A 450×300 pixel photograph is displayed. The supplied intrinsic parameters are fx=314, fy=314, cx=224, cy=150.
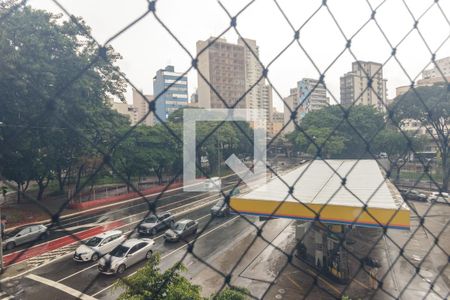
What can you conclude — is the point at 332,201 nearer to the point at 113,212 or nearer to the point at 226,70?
the point at 113,212

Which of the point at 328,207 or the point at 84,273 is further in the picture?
the point at 84,273

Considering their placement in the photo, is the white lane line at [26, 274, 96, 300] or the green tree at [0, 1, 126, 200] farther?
the green tree at [0, 1, 126, 200]

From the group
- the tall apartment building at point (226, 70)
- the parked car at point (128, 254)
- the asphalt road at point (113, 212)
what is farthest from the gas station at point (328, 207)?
the tall apartment building at point (226, 70)

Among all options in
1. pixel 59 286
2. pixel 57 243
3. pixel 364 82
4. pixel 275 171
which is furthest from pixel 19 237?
pixel 364 82

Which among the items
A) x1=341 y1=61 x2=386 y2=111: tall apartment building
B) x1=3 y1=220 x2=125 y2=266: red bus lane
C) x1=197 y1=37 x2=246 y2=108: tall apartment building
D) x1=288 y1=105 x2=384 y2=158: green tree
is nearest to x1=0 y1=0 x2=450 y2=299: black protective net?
x1=341 y1=61 x2=386 y2=111: tall apartment building

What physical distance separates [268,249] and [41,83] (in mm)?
3720

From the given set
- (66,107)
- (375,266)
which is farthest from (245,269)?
(66,107)

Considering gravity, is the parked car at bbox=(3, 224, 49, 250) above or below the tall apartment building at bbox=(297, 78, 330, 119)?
below

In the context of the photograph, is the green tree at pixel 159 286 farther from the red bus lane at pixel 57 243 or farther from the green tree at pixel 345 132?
the green tree at pixel 345 132

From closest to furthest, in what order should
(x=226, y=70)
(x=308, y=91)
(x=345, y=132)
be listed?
(x=308, y=91) → (x=345, y=132) → (x=226, y=70)

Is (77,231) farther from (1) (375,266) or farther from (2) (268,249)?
(1) (375,266)

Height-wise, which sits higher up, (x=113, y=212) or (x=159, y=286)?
(x=159, y=286)

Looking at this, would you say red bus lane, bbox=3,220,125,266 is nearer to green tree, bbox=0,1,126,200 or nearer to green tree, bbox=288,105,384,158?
green tree, bbox=0,1,126,200

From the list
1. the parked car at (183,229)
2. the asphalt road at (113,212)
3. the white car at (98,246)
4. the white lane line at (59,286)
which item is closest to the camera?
the white lane line at (59,286)
